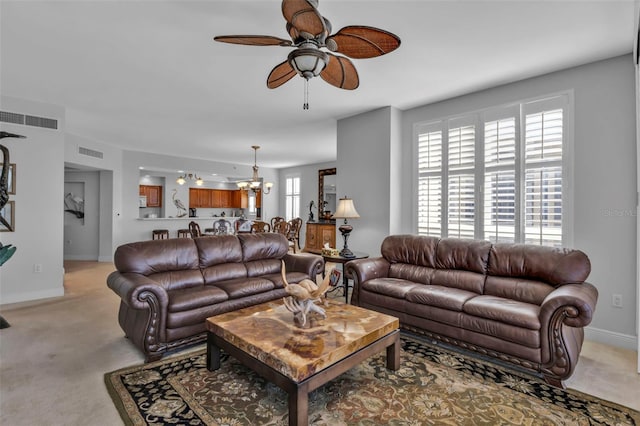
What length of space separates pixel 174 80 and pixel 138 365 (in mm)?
2995

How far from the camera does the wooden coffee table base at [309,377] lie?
5.74 ft

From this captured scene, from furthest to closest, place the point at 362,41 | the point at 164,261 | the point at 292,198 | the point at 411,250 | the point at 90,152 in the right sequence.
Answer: the point at 292,198, the point at 90,152, the point at 411,250, the point at 164,261, the point at 362,41

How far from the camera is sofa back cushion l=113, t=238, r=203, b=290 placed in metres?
3.16

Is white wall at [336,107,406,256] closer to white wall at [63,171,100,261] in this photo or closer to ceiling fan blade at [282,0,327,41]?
ceiling fan blade at [282,0,327,41]

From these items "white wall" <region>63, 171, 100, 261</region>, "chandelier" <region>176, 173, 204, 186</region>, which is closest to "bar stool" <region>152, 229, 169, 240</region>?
"white wall" <region>63, 171, 100, 261</region>

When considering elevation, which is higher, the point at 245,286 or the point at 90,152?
the point at 90,152

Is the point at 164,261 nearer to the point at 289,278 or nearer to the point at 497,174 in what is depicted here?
the point at 289,278

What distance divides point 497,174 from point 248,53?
3.15 metres

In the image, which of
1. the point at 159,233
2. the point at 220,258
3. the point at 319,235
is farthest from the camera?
the point at 319,235

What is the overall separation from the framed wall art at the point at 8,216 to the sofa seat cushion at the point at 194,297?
3.08 m

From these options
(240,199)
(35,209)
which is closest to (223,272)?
(35,209)

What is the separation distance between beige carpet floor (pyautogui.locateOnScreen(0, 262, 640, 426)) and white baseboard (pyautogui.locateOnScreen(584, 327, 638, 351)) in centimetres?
10

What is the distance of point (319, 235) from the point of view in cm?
844

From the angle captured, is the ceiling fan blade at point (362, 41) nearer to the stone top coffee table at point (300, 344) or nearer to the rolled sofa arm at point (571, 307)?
the stone top coffee table at point (300, 344)
